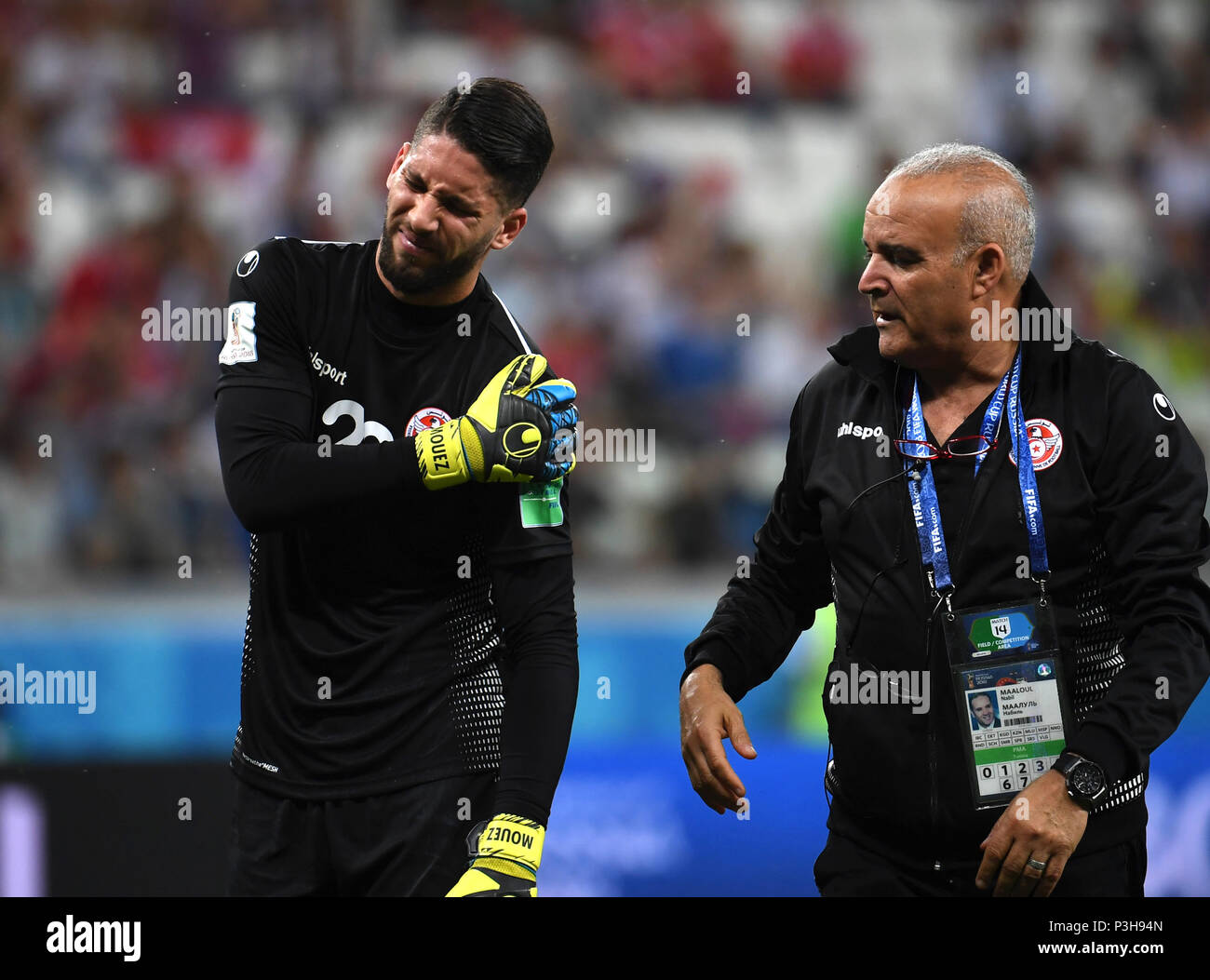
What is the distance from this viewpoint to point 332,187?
24.4 ft

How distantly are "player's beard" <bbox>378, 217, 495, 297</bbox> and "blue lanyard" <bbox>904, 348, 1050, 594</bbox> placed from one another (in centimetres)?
95

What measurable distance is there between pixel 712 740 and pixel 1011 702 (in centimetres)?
57

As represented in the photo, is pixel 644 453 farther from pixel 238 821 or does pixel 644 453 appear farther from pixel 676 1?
pixel 238 821

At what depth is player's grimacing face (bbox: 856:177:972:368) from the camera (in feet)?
9.93

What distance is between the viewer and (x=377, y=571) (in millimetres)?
2965

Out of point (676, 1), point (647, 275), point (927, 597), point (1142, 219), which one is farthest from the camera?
point (676, 1)

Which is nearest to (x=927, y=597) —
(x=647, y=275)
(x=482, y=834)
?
(x=482, y=834)

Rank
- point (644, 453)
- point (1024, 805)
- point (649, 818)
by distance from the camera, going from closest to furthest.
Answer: point (1024, 805)
point (649, 818)
point (644, 453)

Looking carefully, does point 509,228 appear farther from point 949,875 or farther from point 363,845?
point 949,875

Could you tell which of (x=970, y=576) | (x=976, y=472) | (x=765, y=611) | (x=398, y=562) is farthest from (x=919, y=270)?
(x=398, y=562)

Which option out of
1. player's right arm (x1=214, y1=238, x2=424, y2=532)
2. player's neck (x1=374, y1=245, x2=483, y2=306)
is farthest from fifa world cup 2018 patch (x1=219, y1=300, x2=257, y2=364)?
player's neck (x1=374, y1=245, x2=483, y2=306)

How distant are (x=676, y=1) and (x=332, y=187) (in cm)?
256

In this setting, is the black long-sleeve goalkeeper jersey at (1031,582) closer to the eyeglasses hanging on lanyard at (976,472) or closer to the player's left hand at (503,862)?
the eyeglasses hanging on lanyard at (976,472)

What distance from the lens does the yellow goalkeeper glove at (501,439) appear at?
9.12 ft
